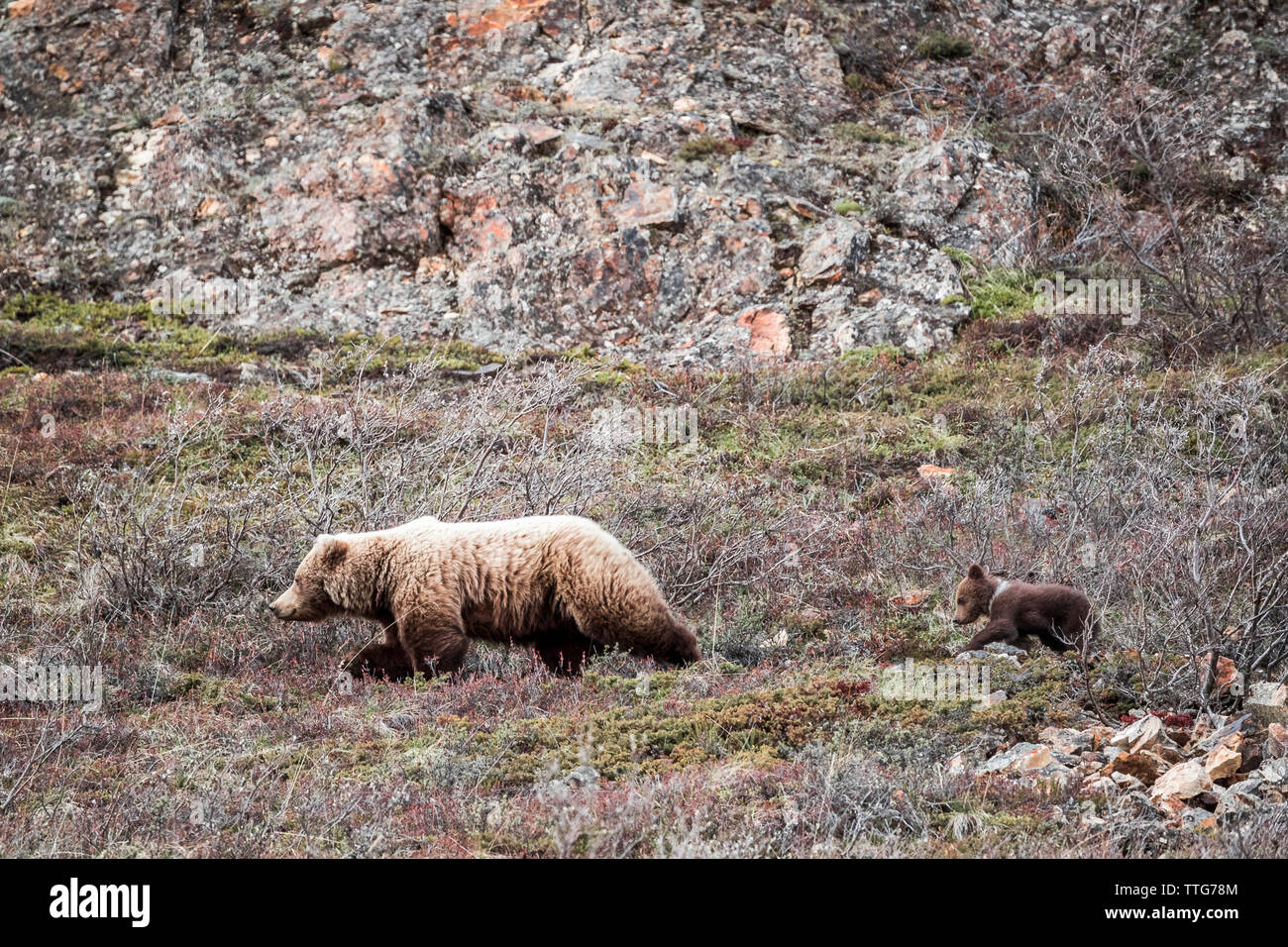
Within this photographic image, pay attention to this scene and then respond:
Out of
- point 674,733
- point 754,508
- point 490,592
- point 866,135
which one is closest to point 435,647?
point 490,592

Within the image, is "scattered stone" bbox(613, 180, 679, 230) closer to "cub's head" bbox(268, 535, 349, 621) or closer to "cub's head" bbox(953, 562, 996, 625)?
"cub's head" bbox(953, 562, 996, 625)

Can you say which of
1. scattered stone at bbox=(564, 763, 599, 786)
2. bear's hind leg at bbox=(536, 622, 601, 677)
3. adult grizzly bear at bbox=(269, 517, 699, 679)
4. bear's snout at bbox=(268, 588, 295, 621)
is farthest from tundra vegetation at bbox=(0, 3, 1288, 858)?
bear's snout at bbox=(268, 588, 295, 621)

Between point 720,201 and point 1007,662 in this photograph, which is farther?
point 720,201

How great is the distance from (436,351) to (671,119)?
5.84 m

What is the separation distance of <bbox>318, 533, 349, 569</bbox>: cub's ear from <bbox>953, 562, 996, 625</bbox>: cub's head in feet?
13.2

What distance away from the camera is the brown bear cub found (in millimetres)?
6770

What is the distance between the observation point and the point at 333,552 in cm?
700

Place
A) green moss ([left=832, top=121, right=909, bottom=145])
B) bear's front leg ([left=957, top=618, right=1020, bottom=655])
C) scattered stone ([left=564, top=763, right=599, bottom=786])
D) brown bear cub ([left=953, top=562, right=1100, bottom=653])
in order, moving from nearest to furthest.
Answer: scattered stone ([left=564, top=763, right=599, bottom=786])
brown bear cub ([left=953, top=562, right=1100, bottom=653])
bear's front leg ([left=957, top=618, right=1020, bottom=655])
green moss ([left=832, top=121, right=909, bottom=145])

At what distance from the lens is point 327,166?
1725 cm

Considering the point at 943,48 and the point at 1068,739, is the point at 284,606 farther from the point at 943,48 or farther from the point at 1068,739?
the point at 943,48

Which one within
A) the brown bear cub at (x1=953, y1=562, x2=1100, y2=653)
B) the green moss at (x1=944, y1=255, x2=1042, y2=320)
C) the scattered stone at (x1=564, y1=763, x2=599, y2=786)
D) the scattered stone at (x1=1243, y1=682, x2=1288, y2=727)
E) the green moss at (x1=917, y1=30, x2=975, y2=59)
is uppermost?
the green moss at (x1=917, y1=30, x2=975, y2=59)
